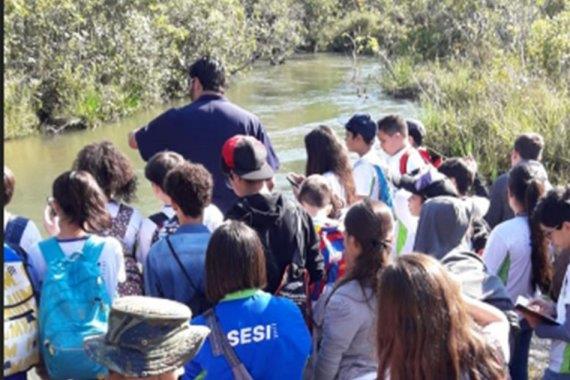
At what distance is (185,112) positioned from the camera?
493 cm

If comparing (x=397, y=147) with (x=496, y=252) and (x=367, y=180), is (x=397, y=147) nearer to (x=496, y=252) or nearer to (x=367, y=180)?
(x=367, y=180)

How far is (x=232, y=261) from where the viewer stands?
3105 mm

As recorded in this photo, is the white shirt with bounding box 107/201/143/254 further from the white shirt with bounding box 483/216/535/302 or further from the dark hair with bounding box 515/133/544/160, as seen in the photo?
the dark hair with bounding box 515/133/544/160

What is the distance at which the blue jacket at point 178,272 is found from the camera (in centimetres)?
360

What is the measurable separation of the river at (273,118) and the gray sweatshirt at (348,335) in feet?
24.9

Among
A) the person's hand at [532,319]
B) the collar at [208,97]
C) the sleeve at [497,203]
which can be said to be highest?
the collar at [208,97]

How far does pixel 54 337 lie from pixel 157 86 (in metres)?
16.8

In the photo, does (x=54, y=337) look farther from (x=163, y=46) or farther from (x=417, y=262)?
(x=163, y=46)

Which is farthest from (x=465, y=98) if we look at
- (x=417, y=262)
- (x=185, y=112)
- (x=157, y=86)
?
(x=417, y=262)

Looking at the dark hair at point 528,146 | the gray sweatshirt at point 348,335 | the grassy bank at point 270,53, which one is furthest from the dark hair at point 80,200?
the grassy bank at point 270,53

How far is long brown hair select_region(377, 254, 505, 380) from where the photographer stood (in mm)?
2418

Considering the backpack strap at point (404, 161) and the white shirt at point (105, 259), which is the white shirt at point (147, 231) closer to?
the white shirt at point (105, 259)

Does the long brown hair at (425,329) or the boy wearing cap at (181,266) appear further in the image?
the boy wearing cap at (181,266)

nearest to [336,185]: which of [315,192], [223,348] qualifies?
[315,192]
